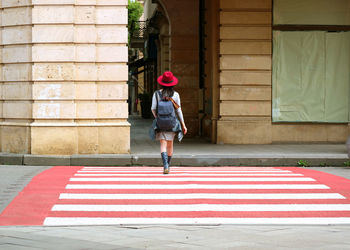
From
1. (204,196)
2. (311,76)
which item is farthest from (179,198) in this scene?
(311,76)

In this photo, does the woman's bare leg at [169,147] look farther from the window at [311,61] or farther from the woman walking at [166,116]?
the window at [311,61]

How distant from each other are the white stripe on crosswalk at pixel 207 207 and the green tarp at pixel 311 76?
9.73 m

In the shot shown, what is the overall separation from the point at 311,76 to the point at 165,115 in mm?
7869

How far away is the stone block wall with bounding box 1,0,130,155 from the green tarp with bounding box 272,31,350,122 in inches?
213

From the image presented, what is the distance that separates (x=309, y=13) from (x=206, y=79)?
403 centimetres

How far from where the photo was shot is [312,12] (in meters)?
18.1

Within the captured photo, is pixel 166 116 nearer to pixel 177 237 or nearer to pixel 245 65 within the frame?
pixel 177 237

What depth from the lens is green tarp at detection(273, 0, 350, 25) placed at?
18.0 meters

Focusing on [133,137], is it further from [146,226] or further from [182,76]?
[146,226]

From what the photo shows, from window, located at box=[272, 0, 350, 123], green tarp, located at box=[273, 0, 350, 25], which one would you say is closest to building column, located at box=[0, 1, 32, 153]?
window, located at box=[272, 0, 350, 123]

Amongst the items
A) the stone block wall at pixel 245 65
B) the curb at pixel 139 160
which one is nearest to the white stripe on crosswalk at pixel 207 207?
the curb at pixel 139 160

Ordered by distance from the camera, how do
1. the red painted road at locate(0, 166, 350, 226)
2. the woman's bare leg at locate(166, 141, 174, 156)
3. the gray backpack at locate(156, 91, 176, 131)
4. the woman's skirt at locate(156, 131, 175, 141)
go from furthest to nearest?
the woman's bare leg at locate(166, 141, 174, 156), the woman's skirt at locate(156, 131, 175, 141), the gray backpack at locate(156, 91, 176, 131), the red painted road at locate(0, 166, 350, 226)

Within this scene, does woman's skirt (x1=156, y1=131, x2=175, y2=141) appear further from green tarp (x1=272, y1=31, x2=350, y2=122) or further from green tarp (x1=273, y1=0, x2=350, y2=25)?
green tarp (x1=273, y1=0, x2=350, y2=25)

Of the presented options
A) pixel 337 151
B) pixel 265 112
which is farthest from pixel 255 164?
pixel 265 112
